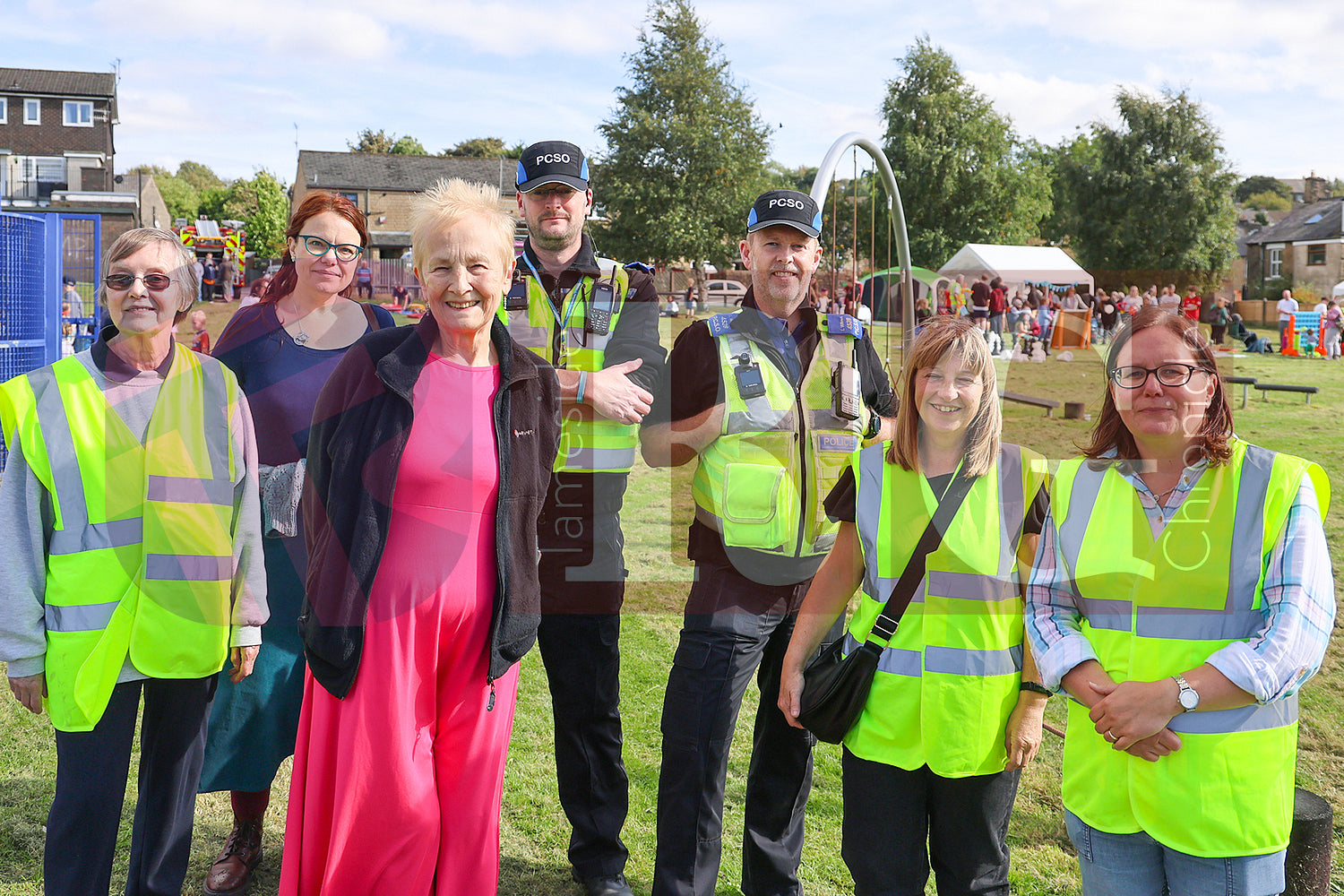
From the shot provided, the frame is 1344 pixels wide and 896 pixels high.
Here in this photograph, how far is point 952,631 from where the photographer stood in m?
2.41

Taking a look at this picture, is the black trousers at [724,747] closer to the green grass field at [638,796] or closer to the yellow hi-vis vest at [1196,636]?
the green grass field at [638,796]

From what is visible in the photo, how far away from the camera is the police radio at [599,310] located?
3301mm

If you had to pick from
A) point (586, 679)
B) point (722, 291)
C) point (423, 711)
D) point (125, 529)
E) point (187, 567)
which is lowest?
point (586, 679)

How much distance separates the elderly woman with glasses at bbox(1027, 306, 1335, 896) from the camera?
2031 millimetres

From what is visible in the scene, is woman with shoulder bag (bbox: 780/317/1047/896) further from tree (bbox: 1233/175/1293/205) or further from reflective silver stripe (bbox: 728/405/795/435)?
tree (bbox: 1233/175/1293/205)

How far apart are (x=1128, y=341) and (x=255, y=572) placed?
2461 mm

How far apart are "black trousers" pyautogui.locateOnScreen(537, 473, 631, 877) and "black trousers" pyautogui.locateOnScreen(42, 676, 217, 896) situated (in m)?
1.08

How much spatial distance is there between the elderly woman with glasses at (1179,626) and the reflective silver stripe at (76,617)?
2395 millimetres

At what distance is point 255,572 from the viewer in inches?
113

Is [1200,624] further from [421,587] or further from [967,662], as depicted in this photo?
[421,587]

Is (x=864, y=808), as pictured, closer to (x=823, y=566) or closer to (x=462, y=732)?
(x=823, y=566)

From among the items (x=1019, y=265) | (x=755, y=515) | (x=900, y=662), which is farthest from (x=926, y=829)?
(x=1019, y=265)

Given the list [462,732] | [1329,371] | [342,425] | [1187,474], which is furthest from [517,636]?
[1329,371]

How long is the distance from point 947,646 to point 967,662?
6 centimetres
